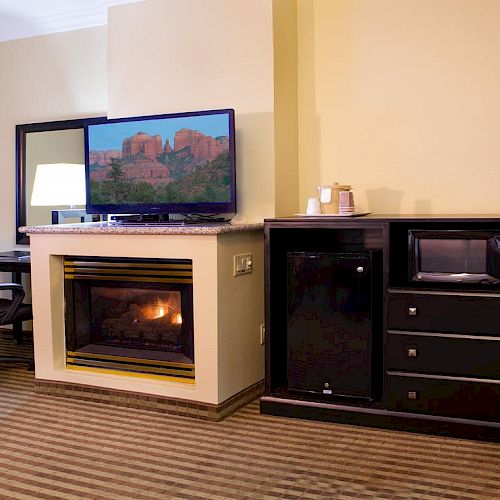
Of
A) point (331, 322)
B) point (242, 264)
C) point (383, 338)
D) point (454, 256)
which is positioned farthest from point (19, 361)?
point (454, 256)

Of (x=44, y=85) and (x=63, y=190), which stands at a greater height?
(x=44, y=85)

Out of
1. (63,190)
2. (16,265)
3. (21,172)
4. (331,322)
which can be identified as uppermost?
(21,172)

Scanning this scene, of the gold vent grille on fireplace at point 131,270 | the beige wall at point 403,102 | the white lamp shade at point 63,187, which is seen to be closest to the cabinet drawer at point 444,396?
the beige wall at point 403,102

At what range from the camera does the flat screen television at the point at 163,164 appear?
352 centimetres

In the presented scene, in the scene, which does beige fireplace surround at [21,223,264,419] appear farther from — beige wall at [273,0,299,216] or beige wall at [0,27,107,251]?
beige wall at [0,27,107,251]

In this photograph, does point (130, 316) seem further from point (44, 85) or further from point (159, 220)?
point (44, 85)

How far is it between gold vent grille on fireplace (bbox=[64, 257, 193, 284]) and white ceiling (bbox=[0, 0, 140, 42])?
172 cm

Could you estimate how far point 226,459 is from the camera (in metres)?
2.72

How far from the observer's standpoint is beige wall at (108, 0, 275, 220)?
11.9ft

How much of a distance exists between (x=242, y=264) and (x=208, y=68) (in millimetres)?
1172

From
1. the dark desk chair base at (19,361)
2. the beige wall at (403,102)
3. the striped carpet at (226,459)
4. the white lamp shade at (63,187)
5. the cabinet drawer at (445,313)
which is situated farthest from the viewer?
the white lamp shade at (63,187)

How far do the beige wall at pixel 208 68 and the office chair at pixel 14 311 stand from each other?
1.21m

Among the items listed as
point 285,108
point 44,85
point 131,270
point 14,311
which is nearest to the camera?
point 131,270

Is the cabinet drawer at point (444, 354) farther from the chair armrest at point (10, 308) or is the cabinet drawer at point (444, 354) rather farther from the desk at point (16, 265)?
the desk at point (16, 265)
